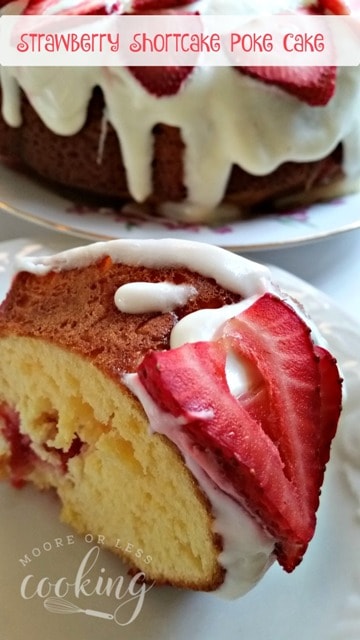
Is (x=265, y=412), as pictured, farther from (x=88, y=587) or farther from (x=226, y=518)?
(x=88, y=587)

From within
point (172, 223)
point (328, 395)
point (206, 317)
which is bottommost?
point (172, 223)

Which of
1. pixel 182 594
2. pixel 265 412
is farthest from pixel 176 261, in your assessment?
pixel 182 594

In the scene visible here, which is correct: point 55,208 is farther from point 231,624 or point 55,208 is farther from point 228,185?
Result: point 231,624

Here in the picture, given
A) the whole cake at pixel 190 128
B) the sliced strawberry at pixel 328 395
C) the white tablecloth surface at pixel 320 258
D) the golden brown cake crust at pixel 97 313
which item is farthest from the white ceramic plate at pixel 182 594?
the whole cake at pixel 190 128

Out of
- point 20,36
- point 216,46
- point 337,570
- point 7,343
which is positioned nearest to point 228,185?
point 216,46

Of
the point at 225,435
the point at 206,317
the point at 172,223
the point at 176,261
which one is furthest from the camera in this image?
the point at 172,223

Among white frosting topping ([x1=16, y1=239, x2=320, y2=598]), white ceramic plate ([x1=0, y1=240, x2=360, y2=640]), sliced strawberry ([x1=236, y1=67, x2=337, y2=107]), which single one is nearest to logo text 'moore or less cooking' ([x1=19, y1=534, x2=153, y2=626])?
white ceramic plate ([x1=0, y1=240, x2=360, y2=640])
